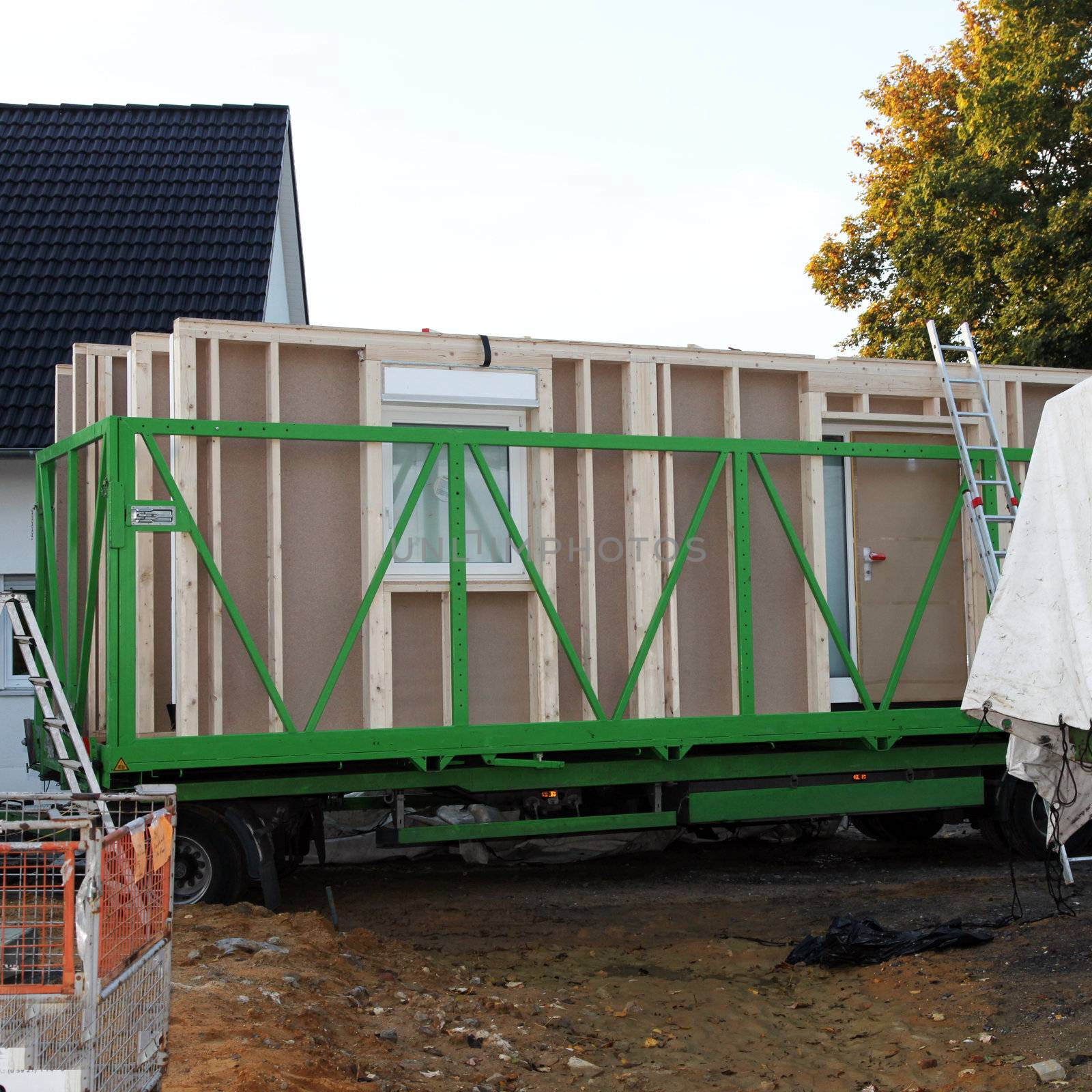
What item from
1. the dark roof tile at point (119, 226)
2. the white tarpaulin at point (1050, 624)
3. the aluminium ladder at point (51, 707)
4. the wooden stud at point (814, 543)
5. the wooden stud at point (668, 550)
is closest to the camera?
the white tarpaulin at point (1050, 624)

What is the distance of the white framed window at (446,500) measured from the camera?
841 cm

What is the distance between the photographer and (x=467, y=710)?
8.24 m

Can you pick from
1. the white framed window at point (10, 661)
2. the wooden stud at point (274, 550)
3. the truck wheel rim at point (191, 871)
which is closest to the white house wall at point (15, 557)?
the white framed window at point (10, 661)

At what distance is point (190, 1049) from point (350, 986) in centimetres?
146

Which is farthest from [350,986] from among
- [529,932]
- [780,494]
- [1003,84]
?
[1003,84]

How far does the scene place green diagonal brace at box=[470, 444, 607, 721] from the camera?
831 centimetres

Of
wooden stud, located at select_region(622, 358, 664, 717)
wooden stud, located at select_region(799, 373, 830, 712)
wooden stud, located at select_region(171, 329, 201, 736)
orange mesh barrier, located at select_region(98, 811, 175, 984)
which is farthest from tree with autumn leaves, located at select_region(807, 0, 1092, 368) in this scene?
Result: orange mesh barrier, located at select_region(98, 811, 175, 984)

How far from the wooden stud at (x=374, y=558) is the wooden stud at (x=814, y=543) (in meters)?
2.64

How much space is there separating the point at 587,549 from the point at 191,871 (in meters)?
3.24

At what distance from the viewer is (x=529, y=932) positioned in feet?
26.6

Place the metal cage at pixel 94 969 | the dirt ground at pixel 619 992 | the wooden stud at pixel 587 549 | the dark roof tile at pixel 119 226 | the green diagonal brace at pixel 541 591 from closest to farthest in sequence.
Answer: the metal cage at pixel 94 969, the dirt ground at pixel 619 992, the green diagonal brace at pixel 541 591, the wooden stud at pixel 587 549, the dark roof tile at pixel 119 226

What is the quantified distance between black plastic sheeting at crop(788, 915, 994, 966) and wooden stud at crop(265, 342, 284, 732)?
11.4ft

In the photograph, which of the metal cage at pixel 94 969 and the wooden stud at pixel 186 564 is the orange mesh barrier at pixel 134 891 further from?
the wooden stud at pixel 186 564

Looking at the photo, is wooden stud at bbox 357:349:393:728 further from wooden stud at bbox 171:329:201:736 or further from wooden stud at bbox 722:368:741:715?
wooden stud at bbox 722:368:741:715
